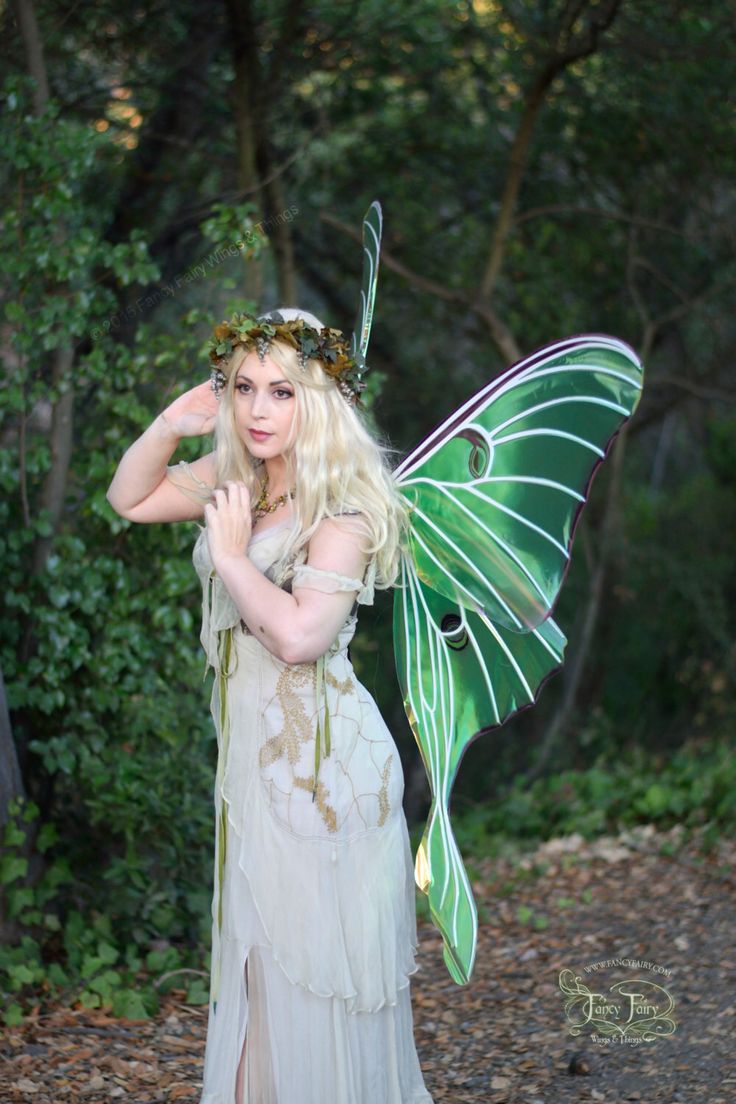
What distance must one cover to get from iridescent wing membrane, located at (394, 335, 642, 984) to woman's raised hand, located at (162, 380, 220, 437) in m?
0.42

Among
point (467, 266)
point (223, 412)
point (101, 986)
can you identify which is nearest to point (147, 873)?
point (101, 986)

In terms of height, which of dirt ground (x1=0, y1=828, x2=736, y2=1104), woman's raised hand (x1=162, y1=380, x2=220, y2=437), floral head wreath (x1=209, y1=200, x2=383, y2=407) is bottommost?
dirt ground (x1=0, y1=828, x2=736, y2=1104)

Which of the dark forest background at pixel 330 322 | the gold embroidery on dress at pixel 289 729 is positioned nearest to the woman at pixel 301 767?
the gold embroidery on dress at pixel 289 729

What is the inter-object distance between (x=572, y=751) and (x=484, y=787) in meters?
0.64

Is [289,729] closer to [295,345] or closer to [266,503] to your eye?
[266,503]

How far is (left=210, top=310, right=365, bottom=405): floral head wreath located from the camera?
2.45 m

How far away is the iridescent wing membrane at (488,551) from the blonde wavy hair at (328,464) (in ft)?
0.34

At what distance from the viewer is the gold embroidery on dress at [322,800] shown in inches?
96.6

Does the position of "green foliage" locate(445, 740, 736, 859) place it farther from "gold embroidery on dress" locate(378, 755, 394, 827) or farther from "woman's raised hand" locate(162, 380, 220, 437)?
"woman's raised hand" locate(162, 380, 220, 437)

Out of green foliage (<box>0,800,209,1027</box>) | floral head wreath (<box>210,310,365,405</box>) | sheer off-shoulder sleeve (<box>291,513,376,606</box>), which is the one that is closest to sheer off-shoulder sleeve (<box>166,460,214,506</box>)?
floral head wreath (<box>210,310,365,405</box>)

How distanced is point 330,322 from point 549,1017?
5.41 m

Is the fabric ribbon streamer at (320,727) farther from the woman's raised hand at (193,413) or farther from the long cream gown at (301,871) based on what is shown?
the woman's raised hand at (193,413)

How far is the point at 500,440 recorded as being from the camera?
2.50 metres

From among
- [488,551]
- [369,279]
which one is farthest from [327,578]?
[369,279]
